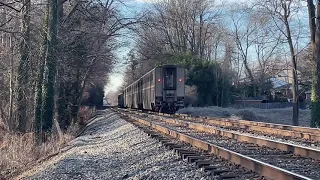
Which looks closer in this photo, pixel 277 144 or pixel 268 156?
pixel 268 156

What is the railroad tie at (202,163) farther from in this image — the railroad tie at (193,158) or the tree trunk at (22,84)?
the tree trunk at (22,84)

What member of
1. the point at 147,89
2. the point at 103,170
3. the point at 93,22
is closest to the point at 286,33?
the point at 147,89

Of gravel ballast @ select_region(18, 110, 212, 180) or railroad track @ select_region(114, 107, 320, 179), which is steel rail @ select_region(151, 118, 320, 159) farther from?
gravel ballast @ select_region(18, 110, 212, 180)

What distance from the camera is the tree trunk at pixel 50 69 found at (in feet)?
71.7

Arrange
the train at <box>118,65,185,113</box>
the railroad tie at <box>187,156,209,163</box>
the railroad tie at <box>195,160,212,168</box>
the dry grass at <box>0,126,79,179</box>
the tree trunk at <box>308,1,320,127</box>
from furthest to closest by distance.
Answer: the train at <box>118,65,185,113</box>, the tree trunk at <box>308,1,320,127</box>, the dry grass at <box>0,126,79,179</box>, the railroad tie at <box>187,156,209,163</box>, the railroad tie at <box>195,160,212,168</box>

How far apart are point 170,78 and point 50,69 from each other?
13809mm

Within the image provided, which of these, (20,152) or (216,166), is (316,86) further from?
(216,166)

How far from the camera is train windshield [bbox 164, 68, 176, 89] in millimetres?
34125

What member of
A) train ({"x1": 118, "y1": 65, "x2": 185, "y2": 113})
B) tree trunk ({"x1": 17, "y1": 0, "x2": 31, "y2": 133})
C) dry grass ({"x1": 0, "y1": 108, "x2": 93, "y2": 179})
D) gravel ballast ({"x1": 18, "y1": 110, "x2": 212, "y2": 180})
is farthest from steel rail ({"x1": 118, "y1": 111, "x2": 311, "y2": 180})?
train ({"x1": 118, "y1": 65, "x2": 185, "y2": 113})

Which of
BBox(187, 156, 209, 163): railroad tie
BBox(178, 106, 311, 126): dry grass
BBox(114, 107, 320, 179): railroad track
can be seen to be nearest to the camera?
BBox(114, 107, 320, 179): railroad track

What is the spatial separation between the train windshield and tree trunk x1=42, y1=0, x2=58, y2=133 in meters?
13.0

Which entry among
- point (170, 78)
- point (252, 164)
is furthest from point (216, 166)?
point (170, 78)

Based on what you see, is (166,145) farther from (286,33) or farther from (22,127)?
(286,33)

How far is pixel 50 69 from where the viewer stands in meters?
22.1
